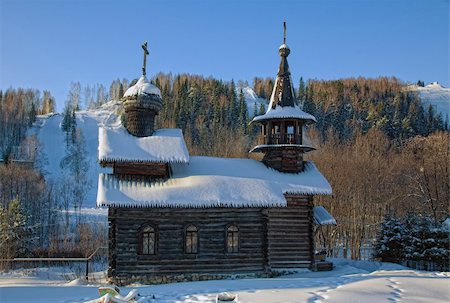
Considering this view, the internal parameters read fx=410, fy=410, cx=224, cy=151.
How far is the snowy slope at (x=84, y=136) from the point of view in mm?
65000

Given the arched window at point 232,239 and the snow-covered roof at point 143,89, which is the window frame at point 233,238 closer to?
the arched window at point 232,239

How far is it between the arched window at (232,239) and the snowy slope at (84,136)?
138 feet

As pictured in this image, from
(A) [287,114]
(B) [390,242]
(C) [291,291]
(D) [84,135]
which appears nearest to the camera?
(C) [291,291]

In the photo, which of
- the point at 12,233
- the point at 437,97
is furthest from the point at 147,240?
the point at 437,97

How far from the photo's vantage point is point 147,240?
56.2 ft

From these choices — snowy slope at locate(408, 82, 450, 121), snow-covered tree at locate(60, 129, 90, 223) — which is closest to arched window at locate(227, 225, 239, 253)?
snow-covered tree at locate(60, 129, 90, 223)

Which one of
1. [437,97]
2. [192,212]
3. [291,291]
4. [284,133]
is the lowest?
[291,291]

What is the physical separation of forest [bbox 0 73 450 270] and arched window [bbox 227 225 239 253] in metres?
10.9

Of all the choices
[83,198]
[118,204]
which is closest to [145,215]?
[118,204]

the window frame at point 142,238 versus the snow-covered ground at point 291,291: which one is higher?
the window frame at point 142,238

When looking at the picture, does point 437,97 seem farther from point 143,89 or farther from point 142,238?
point 142,238

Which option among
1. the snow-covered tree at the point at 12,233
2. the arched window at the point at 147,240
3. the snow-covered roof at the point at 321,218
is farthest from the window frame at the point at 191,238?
the snow-covered tree at the point at 12,233

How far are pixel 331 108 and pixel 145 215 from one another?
194 feet

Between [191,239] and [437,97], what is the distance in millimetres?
116643
